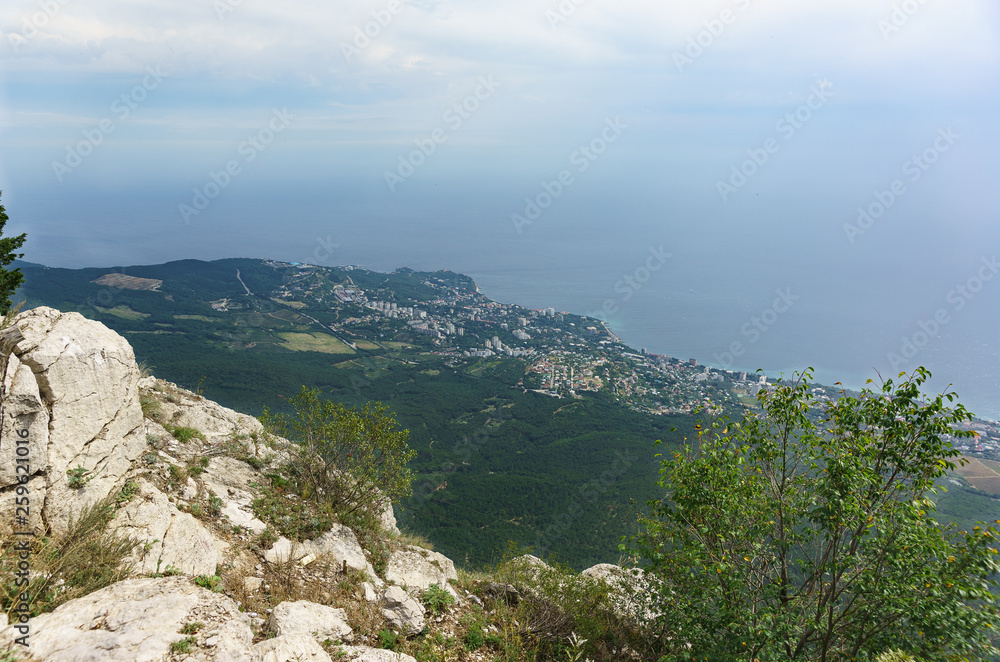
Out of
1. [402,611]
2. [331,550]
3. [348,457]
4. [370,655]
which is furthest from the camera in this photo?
[348,457]

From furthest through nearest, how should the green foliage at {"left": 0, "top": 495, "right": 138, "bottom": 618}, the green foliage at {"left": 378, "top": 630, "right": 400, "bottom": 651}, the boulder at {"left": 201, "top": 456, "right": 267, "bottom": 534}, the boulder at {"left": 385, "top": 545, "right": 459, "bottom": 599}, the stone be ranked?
the boulder at {"left": 385, "top": 545, "right": 459, "bottom": 599}, the boulder at {"left": 201, "top": 456, "right": 267, "bottom": 534}, the stone, the green foliage at {"left": 378, "top": 630, "right": 400, "bottom": 651}, the green foliage at {"left": 0, "top": 495, "right": 138, "bottom": 618}

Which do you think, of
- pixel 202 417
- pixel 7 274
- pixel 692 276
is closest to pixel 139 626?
pixel 202 417

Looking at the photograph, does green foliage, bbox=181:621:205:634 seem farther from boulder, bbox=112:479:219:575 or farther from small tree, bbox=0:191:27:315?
small tree, bbox=0:191:27:315

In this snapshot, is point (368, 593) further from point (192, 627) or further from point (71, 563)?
point (71, 563)

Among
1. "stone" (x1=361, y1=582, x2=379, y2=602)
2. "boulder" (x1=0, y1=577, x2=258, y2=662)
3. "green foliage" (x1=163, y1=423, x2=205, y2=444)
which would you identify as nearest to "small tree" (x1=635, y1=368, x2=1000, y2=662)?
"stone" (x1=361, y1=582, x2=379, y2=602)

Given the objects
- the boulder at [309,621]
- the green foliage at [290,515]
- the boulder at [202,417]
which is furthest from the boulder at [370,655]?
the boulder at [202,417]

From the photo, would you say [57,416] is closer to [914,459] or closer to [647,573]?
[647,573]

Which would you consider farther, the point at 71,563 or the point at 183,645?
the point at 71,563
